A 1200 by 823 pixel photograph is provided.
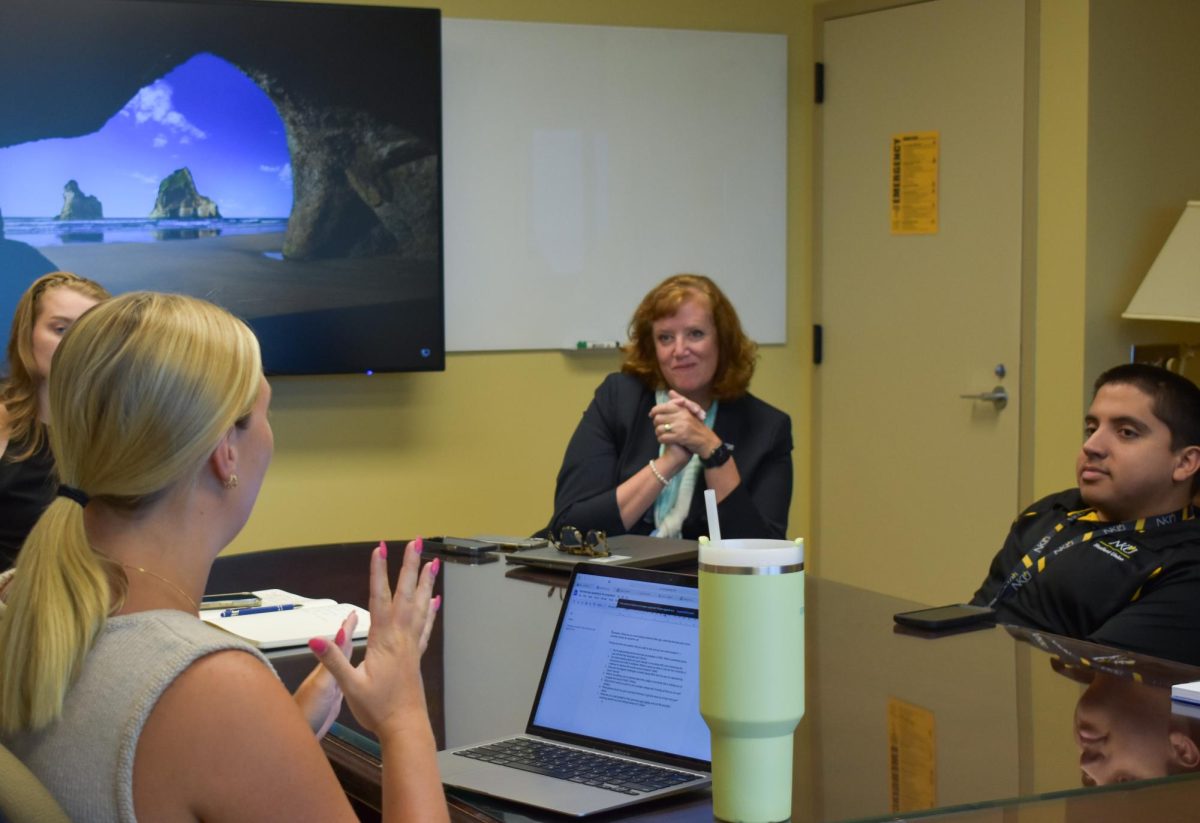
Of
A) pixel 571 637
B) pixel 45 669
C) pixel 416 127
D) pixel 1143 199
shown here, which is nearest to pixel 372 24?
pixel 416 127

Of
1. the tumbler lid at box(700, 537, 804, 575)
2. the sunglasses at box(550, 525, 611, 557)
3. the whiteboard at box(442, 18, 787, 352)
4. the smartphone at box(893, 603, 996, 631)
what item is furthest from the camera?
the whiteboard at box(442, 18, 787, 352)

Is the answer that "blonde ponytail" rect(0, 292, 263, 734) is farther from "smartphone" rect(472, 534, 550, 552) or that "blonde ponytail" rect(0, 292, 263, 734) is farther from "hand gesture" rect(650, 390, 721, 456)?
"hand gesture" rect(650, 390, 721, 456)

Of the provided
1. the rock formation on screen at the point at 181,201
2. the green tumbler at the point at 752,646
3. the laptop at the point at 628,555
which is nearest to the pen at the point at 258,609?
the laptop at the point at 628,555

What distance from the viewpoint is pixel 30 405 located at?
3.11 meters

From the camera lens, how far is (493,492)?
4.74 m

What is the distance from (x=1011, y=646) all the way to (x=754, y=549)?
111cm

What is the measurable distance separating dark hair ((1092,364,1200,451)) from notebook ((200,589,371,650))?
145 cm

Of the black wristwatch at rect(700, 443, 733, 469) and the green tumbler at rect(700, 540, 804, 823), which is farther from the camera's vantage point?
the black wristwatch at rect(700, 443, 733, 469)

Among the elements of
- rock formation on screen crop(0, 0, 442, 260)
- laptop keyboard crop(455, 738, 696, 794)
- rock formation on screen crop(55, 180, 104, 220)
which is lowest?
laptop keyboard crop(455, 738, 696, 794)

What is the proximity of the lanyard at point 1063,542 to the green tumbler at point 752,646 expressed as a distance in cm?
157

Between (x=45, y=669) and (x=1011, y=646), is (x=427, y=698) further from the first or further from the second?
(x=1011, y=646)

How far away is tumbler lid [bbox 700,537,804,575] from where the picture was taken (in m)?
1.16

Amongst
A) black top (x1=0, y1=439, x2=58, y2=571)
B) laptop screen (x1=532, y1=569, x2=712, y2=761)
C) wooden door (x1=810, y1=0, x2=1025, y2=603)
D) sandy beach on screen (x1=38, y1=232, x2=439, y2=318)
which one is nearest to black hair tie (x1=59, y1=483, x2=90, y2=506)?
laptop screen (x1=532, y1=569, x2=712, y2=761)

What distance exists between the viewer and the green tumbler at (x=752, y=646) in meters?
1.16
